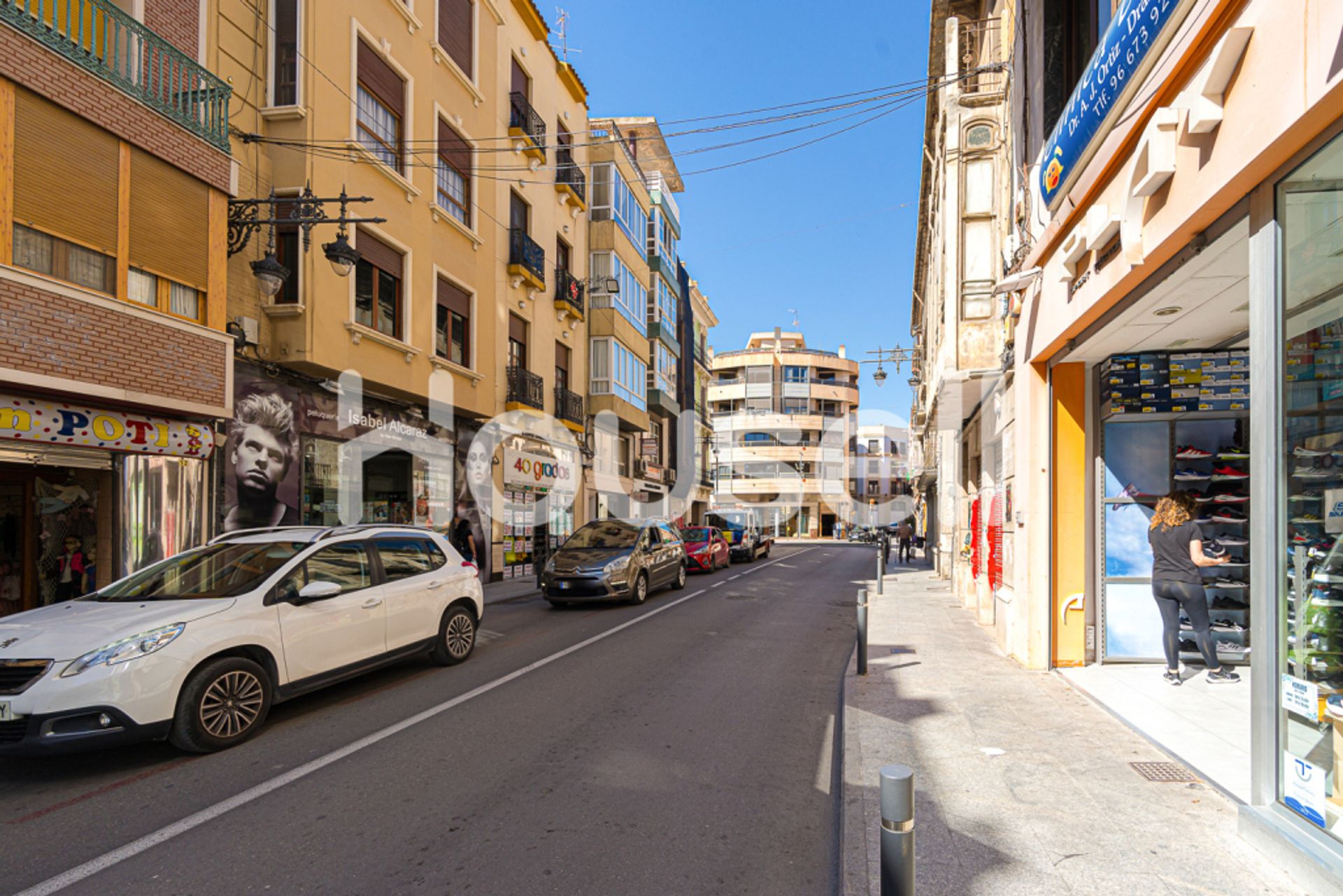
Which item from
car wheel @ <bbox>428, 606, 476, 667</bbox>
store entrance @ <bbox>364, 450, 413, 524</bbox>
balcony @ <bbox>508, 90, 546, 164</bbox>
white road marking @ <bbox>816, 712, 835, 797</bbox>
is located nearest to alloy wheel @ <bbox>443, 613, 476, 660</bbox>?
car wheel @ <bbox>428, 606, 476, 667</bbox>

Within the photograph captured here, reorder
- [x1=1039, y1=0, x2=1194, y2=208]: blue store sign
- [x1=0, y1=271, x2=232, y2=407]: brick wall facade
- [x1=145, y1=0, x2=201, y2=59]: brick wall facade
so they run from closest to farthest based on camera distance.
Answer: [x1=1039, y1=0, x2=1194, y2=208]: blue store sign, [x1=0, y1=271, x2=232, y2=407]: brick wall facade, [x1=145, y1=0, x2=201, y2=59]: brick wall facade

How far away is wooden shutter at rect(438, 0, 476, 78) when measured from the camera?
16.9 m

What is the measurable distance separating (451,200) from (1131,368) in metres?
14.7

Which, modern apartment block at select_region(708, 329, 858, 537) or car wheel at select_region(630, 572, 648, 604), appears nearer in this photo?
car wheel at select_region(630, 572, 648, 604)

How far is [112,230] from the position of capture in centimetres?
926

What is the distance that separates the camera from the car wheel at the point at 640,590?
14.6 metres

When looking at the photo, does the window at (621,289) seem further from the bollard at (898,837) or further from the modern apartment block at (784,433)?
the modern apartment block at (784,433)

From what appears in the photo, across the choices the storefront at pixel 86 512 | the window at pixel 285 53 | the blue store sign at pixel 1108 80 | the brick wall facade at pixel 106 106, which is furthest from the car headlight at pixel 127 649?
the window at pixel 285 53

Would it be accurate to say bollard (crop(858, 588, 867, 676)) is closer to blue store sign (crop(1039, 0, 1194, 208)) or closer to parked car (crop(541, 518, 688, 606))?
blue store sign (crop(1039, 0, 1194, 208))

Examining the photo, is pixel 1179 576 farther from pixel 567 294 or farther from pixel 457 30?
pixel 567 294

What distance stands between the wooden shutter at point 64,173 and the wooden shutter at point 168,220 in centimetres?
29

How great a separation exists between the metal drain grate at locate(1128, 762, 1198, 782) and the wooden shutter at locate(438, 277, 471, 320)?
15.3 m

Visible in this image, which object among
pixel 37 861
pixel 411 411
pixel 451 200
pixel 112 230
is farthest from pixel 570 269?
pixel 37 861

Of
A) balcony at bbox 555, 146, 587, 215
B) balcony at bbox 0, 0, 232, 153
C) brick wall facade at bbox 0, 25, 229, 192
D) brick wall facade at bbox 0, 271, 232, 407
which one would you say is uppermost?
balcony at bbox 555, 146, 587, 215
